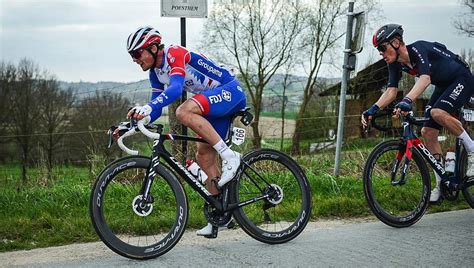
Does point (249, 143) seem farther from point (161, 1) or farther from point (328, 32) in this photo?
point (328, 32)

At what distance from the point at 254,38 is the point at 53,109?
1931 cm

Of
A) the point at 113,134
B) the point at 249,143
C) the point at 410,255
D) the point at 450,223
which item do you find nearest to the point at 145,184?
the point at 113,134

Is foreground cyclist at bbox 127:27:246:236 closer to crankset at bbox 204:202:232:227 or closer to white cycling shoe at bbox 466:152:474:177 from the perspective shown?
crankset at bbox 204:202:232:227

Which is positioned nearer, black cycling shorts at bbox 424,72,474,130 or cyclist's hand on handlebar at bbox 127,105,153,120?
cyclist's hand on handlebar at bbox 127,105,153,120

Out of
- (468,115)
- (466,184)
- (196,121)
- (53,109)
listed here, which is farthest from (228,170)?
(53,109)

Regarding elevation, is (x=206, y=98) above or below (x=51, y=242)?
above

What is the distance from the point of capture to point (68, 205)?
6410mm

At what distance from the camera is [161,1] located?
7.57m

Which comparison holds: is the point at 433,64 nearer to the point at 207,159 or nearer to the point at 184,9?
the point at 207,159

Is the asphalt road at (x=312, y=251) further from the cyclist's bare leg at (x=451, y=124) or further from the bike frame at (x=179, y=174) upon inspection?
the cyclist's bare leg at (x=451, y=124)

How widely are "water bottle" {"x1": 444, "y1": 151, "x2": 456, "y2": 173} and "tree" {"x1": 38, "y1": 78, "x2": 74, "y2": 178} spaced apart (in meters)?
36.8

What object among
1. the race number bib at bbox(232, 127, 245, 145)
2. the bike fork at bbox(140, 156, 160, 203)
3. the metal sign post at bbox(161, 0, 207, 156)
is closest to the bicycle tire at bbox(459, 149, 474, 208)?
the race number bib at bbox(232, 127, 245, 145)

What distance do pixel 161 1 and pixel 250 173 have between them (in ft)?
11.0

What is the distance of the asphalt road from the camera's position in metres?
4.48
